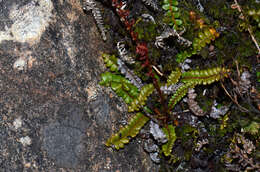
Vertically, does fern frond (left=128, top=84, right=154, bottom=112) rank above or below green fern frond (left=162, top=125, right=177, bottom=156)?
above

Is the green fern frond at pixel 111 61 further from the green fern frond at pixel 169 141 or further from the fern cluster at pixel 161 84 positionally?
the green fern frond at pixel 169 141

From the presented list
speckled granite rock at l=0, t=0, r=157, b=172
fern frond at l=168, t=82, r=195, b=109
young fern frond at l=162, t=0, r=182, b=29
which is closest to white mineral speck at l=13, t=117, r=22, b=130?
speckled granite rock at l=0, t=0, r=157, b=172

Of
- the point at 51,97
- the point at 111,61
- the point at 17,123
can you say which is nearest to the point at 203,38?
the point at 111,61

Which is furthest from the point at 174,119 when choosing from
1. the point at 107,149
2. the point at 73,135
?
the point at 73,135

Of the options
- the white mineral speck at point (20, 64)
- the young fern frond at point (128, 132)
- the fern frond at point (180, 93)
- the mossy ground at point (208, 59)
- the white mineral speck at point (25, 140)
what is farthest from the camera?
the mossy ground at point (208, 59)

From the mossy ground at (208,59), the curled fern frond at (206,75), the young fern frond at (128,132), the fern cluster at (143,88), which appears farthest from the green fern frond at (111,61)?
the curled fern frond at (206,75)

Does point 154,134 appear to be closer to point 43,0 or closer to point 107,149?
point 107,149

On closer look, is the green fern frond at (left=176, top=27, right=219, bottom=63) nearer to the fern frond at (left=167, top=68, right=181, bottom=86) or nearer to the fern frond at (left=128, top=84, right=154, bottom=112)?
the fern frond at (left=167, top=68, right=181, bottom=86)
